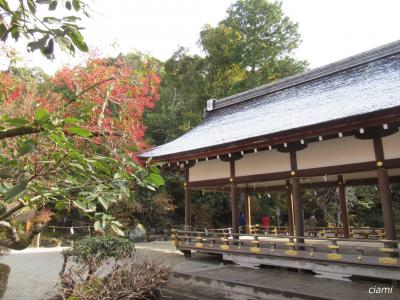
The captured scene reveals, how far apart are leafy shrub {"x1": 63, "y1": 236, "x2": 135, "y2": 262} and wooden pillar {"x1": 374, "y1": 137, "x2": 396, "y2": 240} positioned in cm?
543

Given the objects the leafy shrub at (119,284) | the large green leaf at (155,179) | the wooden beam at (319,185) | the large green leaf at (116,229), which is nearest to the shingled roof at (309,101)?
the wooden beam at (319,185)

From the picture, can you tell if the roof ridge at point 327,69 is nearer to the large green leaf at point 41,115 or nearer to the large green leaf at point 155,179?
the large green leaf at point 155,179

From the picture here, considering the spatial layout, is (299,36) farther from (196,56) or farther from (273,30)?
(196,56)

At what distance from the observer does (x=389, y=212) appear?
6344mm

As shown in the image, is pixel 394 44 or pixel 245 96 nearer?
pixel 394 44

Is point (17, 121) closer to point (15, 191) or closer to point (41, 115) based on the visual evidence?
point (41, 115)

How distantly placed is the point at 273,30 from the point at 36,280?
72.9ft

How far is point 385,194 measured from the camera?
6.48m

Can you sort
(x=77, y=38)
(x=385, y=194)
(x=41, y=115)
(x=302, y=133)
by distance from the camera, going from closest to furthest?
(x=41, y=115) < (x=77, y=38) < (x=385, y=194) < (x=302, y=133)

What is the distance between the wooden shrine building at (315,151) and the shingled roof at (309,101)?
1.7 inches

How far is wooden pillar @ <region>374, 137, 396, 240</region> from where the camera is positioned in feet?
20.6

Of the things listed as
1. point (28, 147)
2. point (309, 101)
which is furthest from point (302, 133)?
point (28, 147)

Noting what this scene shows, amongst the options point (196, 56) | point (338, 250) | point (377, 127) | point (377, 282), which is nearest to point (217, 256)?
point (338, 250)

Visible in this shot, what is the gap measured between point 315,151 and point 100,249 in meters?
5.58
